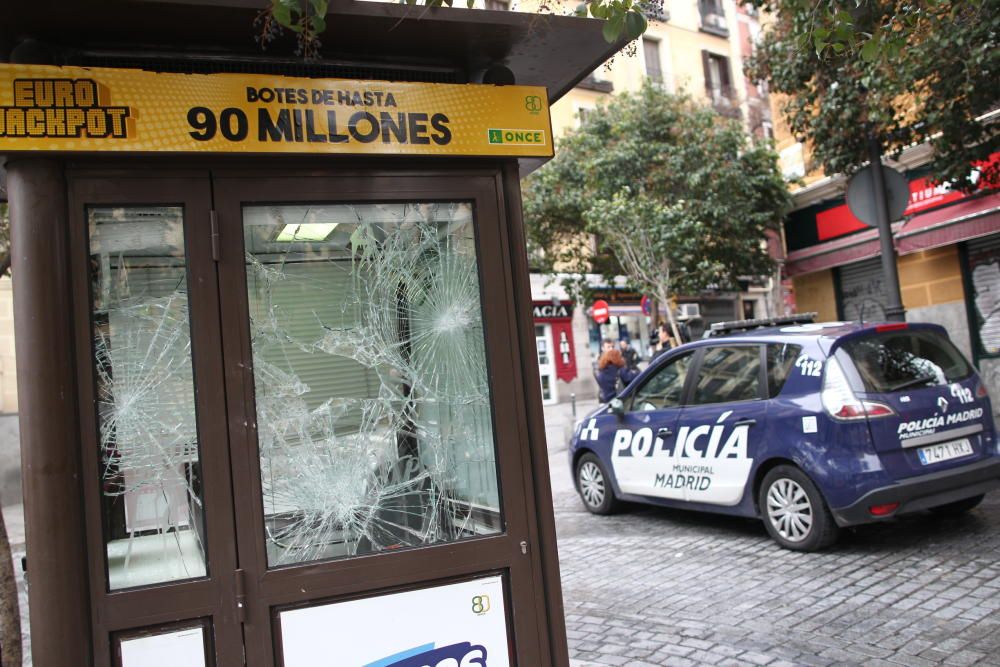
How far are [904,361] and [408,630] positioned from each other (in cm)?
450

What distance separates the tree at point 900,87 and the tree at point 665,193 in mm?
6596

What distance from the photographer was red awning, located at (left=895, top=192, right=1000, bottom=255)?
1059cm

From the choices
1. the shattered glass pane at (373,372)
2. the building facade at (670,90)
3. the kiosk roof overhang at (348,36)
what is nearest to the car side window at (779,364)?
the kiosk roof overhang at (348,36)

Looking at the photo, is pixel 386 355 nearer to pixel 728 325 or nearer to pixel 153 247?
pixel 153 247

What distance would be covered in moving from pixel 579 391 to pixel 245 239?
78.9ft

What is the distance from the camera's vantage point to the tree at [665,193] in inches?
725

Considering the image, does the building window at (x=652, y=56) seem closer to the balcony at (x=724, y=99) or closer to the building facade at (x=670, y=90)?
the building facade at (x=670, y=90)

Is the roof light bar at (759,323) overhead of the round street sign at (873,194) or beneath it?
beneath

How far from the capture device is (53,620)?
2479mm

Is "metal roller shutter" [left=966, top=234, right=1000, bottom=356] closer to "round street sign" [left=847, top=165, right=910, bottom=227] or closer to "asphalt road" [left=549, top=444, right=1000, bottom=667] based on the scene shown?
"round street sign" [left=847, top=165, right=910, bottom=227]

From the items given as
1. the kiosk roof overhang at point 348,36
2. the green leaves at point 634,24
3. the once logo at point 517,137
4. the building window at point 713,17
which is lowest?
the once logo at point 517,137

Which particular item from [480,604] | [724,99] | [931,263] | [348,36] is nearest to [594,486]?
[480,604]

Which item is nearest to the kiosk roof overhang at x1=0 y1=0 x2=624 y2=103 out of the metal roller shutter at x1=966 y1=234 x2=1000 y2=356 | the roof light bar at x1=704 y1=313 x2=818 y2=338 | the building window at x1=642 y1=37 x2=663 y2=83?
the roof light bar at x1=704 y1=313 x2=818 y2=338

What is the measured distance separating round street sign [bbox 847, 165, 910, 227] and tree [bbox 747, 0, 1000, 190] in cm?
71
